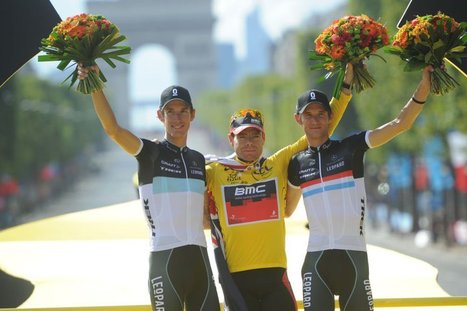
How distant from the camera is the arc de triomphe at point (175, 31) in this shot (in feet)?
417

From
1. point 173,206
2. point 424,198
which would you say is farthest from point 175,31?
point 173,206

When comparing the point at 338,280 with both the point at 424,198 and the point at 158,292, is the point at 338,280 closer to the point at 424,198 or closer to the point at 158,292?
the point at 158,292

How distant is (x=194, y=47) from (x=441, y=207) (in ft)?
340

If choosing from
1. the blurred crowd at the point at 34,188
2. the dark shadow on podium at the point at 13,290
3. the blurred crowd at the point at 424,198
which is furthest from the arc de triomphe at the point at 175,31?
the dark shadow on podium at the point at 13,290

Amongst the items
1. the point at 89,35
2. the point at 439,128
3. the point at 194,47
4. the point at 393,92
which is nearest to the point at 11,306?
the point at 89,35

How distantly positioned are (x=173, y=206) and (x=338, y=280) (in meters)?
0.98

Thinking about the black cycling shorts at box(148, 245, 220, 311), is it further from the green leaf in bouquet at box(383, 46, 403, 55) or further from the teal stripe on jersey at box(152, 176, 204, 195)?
the green leaf in bouquet at box(383, 46, 403, 55)

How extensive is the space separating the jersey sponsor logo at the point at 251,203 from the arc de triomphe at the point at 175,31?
385 feet

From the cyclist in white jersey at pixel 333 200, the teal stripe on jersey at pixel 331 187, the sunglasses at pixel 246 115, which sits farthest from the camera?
the sunglasses at pixel 246 115

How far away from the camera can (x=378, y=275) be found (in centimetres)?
603

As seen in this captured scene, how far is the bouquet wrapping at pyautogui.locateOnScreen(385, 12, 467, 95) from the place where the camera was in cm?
523

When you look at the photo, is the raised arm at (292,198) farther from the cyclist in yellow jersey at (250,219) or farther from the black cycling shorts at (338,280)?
the black cycling shorts at (338,280)

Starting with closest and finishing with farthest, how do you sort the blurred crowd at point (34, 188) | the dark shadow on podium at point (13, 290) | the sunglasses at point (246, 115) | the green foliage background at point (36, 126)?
the sunglasses at point (246, 115), the dark shadow on podium at point (13, 290), the green foliage background at point (36, 126), the blurred crowd at point (34, 188)

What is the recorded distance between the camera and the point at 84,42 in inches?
197
